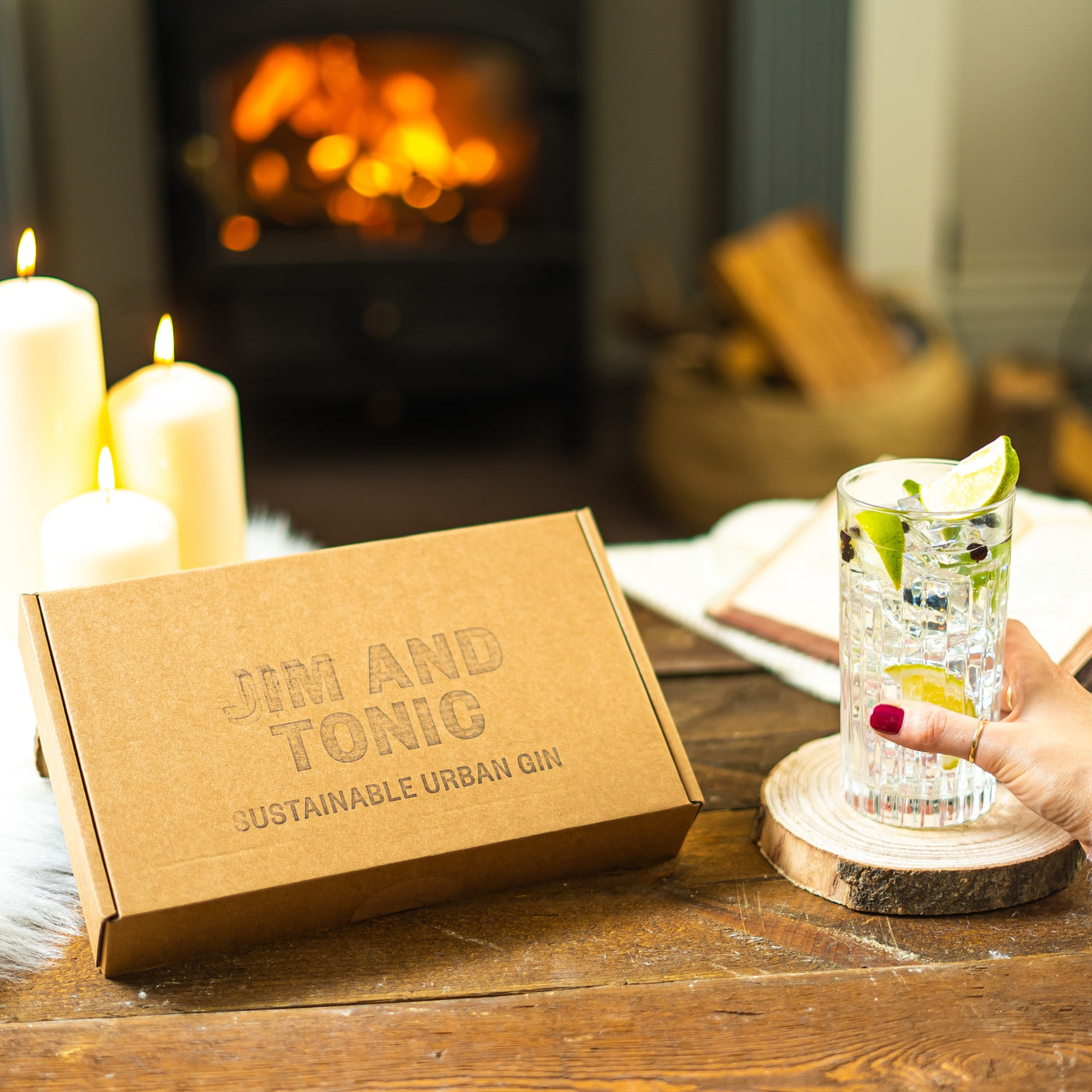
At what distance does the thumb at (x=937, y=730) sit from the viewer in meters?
0.64

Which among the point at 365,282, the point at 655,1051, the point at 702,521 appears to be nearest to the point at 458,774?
the point at 655,1051

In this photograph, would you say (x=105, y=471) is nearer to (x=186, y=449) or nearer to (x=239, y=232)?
(x=186, y=449)

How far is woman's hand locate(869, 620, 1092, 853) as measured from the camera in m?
0.64

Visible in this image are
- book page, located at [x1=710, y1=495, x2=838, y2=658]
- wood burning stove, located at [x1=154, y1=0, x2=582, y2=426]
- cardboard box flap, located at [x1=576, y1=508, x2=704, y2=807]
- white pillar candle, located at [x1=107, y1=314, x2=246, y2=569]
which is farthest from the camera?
wood burning stove, located at [x1=154, y1=0, x2=582, y2=426]

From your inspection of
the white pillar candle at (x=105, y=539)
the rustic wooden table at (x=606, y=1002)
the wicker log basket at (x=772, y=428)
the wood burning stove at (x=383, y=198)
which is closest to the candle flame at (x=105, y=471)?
the white pillar candle at (x=105, y=539)

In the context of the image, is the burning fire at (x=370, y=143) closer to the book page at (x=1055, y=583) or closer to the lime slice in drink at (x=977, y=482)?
the book page at (x=1055, y=583)

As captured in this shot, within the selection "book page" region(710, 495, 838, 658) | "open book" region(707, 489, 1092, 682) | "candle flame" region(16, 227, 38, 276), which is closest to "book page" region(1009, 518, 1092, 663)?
"open book" region(707, 489, 1092, 682)

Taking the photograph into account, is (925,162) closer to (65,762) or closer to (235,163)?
(235,163)

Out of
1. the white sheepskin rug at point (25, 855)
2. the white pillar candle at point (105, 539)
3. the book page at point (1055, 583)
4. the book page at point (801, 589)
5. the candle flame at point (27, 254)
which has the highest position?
the candle flame at point (27, 254)

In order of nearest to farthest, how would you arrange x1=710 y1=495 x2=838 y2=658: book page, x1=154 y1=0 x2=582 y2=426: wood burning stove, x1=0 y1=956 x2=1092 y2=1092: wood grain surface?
x1=0 y1=956 x2=1092 y2=1092: wood grain surface < x1=710 y1=495 x2=838 y2=658: book page < x1=154 y1=0 x2=582 y2=426: wood burning stove

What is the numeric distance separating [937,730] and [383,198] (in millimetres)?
2198

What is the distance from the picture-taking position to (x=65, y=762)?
62 cm

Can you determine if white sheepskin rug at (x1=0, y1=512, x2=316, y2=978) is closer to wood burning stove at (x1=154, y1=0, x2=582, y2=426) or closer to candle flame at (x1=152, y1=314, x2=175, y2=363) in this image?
candle flame at (x1=152, y1=314, x2=175, y2=363)

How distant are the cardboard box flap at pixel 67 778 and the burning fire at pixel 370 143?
204cm
